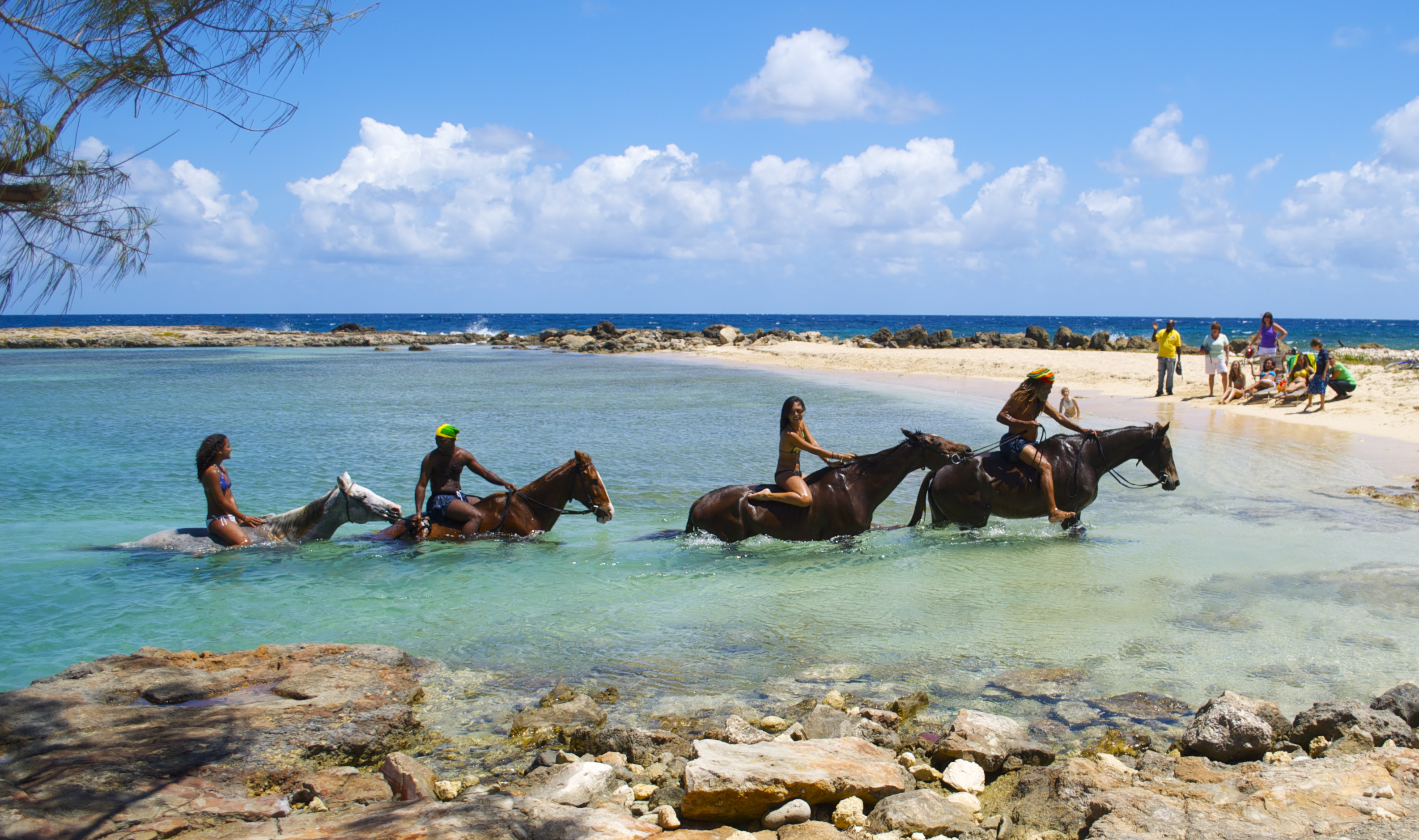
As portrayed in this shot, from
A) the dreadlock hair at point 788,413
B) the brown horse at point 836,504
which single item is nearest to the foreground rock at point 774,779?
the dreadlock hair at point 788,413

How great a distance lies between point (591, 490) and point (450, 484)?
1716 mm

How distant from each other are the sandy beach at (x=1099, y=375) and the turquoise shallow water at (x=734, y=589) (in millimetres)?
3895

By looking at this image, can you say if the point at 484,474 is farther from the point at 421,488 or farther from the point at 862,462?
the point at 862,462

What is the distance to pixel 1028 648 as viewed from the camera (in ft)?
23.1

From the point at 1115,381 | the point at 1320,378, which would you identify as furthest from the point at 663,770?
the point at 1115,381

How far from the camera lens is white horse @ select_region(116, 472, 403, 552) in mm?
9930

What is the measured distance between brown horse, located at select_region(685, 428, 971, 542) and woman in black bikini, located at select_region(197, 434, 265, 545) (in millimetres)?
5163

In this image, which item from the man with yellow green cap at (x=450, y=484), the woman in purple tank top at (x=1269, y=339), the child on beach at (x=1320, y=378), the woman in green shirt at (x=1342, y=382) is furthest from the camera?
the woman in purple tank top at (x=1269, y=339)

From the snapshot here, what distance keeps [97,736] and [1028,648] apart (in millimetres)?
6236

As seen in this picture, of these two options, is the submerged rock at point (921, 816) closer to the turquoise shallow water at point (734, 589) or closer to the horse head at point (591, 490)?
the turquoise shallow water at point (734, 589)

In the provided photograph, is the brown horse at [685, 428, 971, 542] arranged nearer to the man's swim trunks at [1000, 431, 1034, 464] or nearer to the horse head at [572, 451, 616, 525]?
the man's swim trunks at [1000, 431, 1034, 464]

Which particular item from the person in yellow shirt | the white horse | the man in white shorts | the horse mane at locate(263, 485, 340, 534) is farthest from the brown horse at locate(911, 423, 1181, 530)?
the person in yellow shirt

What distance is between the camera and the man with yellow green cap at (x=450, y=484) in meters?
10.4

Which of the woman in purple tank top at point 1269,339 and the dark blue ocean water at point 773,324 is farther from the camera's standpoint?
the dark blue ocean water at point 773,324
